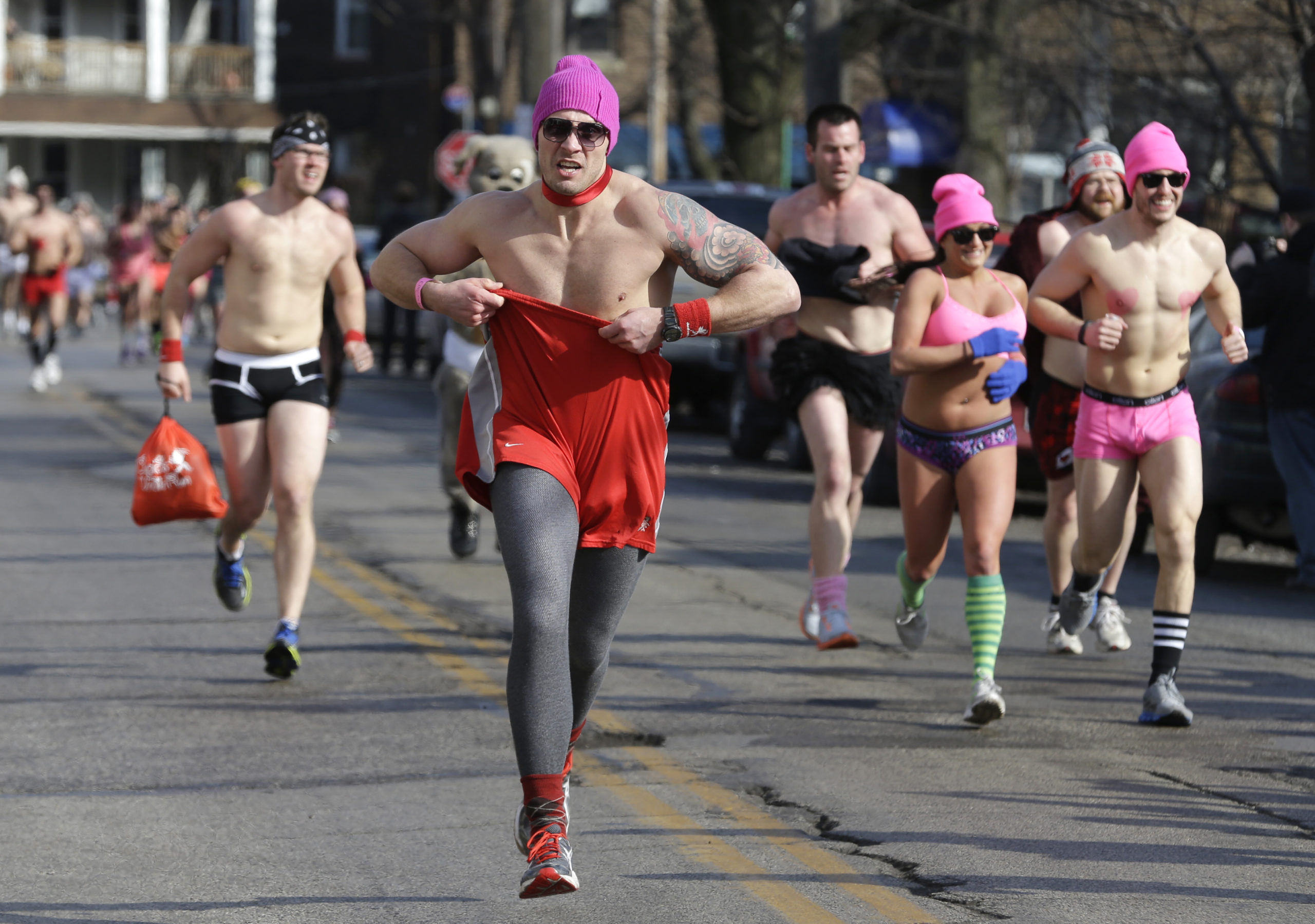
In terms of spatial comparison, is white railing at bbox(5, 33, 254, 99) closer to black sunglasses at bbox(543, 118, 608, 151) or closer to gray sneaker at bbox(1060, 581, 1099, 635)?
→ gray sneaker at bbox(1060, 581, 1099, 635)

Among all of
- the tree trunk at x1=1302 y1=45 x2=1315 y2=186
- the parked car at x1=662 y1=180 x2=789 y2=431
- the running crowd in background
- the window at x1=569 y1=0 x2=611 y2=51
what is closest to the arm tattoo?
the running crowd in background

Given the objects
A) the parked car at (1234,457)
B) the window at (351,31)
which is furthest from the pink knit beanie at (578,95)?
the window at (351,31)

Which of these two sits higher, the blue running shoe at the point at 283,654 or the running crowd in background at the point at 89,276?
the running crowd in background at the point at 89,276

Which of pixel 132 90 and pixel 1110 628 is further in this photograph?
pixel 132 90

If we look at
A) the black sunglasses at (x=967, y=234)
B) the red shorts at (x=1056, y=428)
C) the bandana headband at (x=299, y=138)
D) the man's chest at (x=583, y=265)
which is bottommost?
the red shorts at (x=1056, y=428)

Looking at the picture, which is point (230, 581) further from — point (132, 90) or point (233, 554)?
point (132, 90)

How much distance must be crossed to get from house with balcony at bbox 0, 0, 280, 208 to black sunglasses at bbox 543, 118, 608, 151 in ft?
152

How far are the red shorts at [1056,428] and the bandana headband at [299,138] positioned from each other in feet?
10.9

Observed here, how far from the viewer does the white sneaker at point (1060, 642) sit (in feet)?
28.1

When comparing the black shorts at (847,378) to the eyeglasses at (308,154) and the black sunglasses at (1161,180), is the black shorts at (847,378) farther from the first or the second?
the eyeglasses at (308,154)

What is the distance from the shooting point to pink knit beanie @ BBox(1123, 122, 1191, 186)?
7137 millimetres

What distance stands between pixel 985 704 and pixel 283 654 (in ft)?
8.97

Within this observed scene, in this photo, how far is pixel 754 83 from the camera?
27.0 meters

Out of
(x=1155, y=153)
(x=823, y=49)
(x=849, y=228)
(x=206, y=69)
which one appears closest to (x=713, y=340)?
(x=823, y=49)
